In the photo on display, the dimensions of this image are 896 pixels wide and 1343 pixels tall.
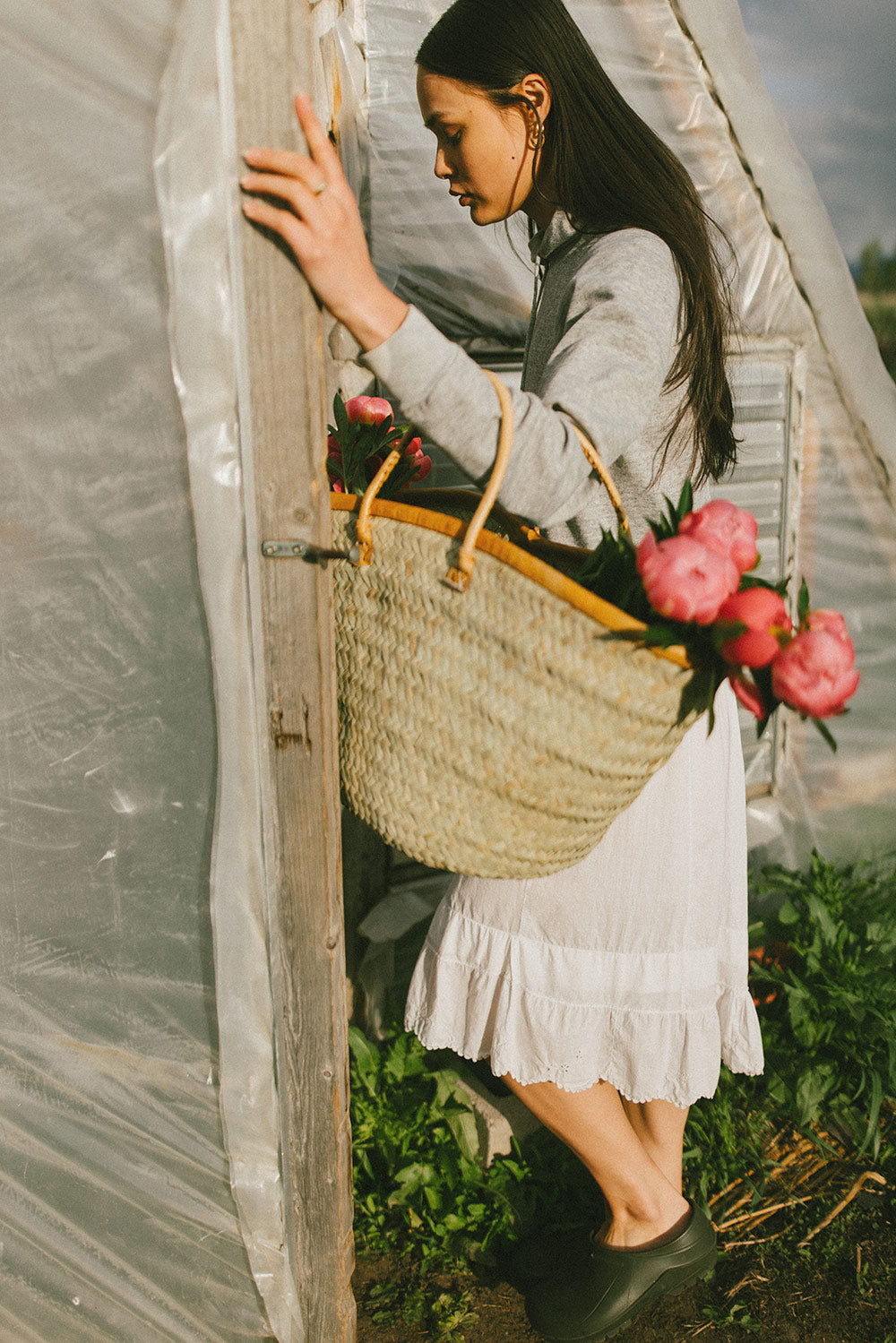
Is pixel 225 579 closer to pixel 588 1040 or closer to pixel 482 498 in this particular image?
pixel 482 498

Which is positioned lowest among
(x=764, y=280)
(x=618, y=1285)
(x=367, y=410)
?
(x=618, y=1285)

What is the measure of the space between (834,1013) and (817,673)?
1.73 meters

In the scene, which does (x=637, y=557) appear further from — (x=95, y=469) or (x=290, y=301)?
(x=95, y=469)

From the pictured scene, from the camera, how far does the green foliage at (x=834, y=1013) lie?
2.19m

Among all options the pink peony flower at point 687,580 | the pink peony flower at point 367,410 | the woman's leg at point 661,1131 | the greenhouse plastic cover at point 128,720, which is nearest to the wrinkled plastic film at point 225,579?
the greenhouse plastic cover at point 128,720

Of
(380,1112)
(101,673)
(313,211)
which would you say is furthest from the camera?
(380,1112)

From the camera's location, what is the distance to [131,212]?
1070 mm

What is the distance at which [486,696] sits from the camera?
108 cm

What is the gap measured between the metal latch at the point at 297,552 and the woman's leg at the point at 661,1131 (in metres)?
1.14

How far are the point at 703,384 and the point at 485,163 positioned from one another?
18.0 inches

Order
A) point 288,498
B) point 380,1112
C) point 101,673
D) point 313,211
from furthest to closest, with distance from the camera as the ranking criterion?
point 380,1112 → point 101,673 → point 288,498 → point 313,211

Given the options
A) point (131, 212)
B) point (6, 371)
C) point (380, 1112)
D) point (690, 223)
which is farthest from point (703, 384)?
point (380, 1112)

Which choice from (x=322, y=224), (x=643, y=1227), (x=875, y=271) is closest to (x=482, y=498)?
(x=322, y=224)

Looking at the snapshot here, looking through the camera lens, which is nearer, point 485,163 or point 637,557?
point 637,557
